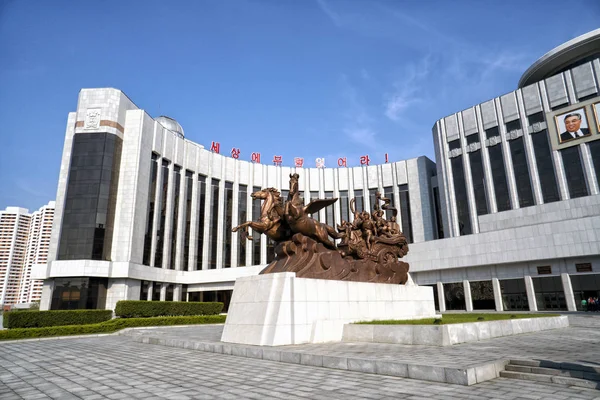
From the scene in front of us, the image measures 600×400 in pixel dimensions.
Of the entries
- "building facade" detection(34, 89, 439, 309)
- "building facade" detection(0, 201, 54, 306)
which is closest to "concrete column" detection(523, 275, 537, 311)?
"building facade" detection(34, 89, 439, 309)

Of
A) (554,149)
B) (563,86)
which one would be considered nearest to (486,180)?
(554,149)

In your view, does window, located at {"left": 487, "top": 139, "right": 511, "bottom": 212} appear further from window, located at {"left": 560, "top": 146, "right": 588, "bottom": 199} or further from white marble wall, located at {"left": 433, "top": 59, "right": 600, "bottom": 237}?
window, located at {"left": 560, "top": 146, "right": 588, "bottom": 199}

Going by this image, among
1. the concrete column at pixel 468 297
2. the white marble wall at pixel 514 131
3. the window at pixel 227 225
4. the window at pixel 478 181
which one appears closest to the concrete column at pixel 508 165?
the white marble wall at pixel 514 131

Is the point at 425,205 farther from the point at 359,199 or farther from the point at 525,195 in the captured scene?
the point at 525,195

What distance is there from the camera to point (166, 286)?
37.4 m

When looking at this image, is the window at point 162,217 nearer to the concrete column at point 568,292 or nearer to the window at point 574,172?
the concrete column at point 568,292

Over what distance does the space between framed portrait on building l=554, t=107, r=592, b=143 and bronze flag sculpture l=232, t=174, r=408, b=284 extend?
81.2 ft

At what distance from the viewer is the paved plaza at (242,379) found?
515 cm

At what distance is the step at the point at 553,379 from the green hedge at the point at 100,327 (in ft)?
60.4

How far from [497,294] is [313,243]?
22.5 meters

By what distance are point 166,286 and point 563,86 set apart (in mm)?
42608

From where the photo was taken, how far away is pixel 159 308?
83.1 feet

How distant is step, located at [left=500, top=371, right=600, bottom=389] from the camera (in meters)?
5.28

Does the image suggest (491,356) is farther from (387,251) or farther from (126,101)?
(126,101)
